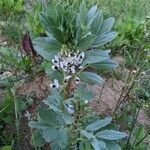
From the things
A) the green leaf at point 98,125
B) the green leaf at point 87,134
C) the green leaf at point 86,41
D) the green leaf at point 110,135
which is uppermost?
the green leaf at point 86,41

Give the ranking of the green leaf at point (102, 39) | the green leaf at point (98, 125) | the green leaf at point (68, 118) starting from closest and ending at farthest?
1. the green leaf at point (68, 118)
2. the green leaf at point (98, 125)
3. the green leaf at point (102, 39)

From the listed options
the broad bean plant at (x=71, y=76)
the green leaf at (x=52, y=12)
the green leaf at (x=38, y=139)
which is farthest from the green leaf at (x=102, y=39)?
the green leaf at (x=38, y=139)

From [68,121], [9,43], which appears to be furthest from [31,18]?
[68,121]

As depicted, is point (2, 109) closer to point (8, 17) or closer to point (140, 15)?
point (8, 17)

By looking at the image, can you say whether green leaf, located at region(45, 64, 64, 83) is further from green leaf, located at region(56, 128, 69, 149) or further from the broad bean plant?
green leaf, located at region(56, 128, 69, 149)

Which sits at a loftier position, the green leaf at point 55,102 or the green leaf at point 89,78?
the green leaf at point 55,102

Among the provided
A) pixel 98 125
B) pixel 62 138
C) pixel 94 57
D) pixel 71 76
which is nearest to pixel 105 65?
pixel 94 57

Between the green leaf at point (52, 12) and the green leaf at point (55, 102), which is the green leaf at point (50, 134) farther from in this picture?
the green leaf at point (52, 12)

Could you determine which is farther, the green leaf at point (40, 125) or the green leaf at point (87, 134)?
the green leaf at point (40, 125)

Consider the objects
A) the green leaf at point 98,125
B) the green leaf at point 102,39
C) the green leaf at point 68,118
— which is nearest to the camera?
the green leaf at point 68,118
